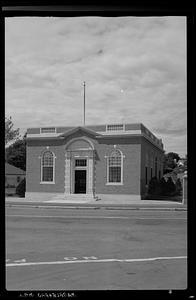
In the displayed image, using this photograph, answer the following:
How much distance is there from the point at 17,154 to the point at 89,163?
1177mm

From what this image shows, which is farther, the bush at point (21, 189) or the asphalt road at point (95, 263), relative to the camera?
the bush at point (21, 189)

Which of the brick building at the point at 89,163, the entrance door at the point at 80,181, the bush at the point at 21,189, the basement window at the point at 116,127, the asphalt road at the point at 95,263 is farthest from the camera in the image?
the entrance door at the point at 80,181

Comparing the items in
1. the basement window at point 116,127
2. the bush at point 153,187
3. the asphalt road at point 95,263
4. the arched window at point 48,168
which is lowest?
the asphalt road at point 95,263

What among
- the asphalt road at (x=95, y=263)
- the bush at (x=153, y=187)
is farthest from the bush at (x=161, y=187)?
the asphalt road at (x=95, y=263)

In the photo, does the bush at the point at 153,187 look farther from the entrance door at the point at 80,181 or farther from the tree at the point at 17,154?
the tree at the point at 17,154

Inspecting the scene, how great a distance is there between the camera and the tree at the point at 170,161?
176cm

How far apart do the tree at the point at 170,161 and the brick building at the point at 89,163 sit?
4 cm

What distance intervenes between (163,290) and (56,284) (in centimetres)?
50

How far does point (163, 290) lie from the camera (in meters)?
1.47

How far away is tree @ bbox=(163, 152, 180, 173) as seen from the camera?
1.76 metres

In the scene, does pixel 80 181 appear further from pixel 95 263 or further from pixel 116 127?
pixel 95 263

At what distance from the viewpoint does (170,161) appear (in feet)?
6.36
